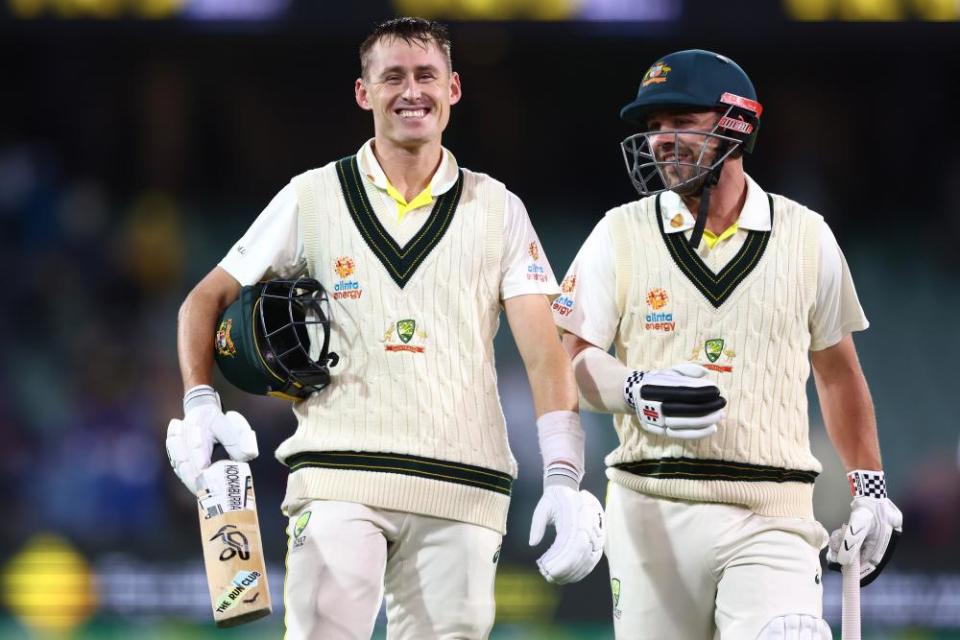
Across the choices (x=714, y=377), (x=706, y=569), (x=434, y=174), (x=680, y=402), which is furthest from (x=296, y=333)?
(x=706, y=569)

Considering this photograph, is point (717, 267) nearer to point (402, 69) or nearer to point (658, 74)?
point (658, 74)

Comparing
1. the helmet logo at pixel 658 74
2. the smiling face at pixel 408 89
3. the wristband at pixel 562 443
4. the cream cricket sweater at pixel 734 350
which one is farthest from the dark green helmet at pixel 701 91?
the wristband at pixel 562 443

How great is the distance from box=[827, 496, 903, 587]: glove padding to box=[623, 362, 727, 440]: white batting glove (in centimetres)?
55

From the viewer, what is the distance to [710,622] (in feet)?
12.7

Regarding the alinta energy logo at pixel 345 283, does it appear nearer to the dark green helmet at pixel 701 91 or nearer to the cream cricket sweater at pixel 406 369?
the cream cricket sweater at pixel 406 369

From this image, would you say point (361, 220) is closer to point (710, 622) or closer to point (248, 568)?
point (248, 568)

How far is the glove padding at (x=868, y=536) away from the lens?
13.2 ft

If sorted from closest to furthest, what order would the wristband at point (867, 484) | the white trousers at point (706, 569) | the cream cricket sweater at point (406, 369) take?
the cream cricket sweater at point (406, 369) → the white trousers at point (706, 569) → the wristband at point (867, 484)

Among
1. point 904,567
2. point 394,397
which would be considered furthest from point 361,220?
point 904,567

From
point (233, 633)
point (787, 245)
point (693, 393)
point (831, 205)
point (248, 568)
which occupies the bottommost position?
point (233, 633)

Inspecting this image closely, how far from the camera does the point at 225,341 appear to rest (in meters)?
3.72

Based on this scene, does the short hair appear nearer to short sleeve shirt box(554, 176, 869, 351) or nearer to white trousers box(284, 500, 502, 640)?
short sleeve shirt box(554, 176, 869, 351)

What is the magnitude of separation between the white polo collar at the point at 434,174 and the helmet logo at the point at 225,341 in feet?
1.58

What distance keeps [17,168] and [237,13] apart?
8.60 ft
